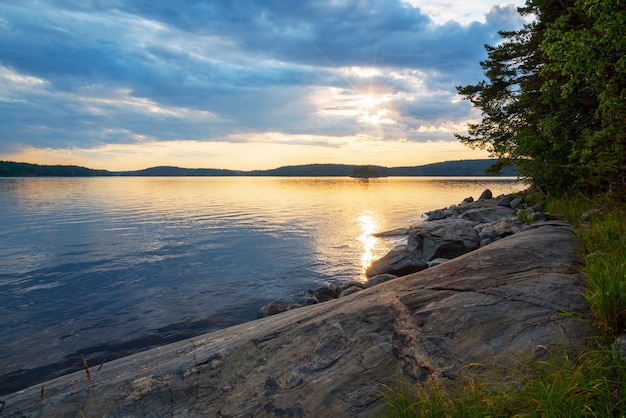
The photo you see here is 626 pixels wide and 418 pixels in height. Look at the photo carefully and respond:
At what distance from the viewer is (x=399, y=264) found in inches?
575

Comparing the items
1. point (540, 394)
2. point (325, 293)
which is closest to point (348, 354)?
point (540, 394)

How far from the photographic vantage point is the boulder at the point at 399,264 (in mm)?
14453

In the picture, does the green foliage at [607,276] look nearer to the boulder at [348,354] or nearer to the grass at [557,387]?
the grass at [557,387]

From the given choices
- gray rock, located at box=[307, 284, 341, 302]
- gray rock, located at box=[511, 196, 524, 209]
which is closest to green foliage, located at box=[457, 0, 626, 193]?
gray rock, located at box=[511, 196, 524, 209]

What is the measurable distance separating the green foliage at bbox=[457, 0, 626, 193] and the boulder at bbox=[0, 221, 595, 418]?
5.36 meters

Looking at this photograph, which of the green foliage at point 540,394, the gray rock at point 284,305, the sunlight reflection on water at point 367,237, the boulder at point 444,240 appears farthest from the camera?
the sunlight reflection on water at point 367,237

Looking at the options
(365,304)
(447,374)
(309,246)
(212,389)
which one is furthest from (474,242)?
(212,389)

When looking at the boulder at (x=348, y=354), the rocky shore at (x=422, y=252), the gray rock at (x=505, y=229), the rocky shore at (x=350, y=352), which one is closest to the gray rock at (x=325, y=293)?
the rocky shore at (x=422, y=252)

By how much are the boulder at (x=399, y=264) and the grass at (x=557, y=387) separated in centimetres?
987

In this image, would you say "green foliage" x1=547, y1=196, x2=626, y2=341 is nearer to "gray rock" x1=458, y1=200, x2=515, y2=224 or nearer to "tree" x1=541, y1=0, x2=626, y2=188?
"tree" x1=541, y1=0, x2=626, y2=188

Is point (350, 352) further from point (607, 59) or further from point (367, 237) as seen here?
point (367, 237)

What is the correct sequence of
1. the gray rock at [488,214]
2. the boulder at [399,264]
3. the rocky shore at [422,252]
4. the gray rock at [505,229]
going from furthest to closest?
the gray rock at [488,214] → the gray rock at [505,229] → the boulder at [399,264] → the rocky shore at [422,252]

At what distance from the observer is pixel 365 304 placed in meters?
5.67

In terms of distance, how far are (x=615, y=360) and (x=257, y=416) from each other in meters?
3.61
